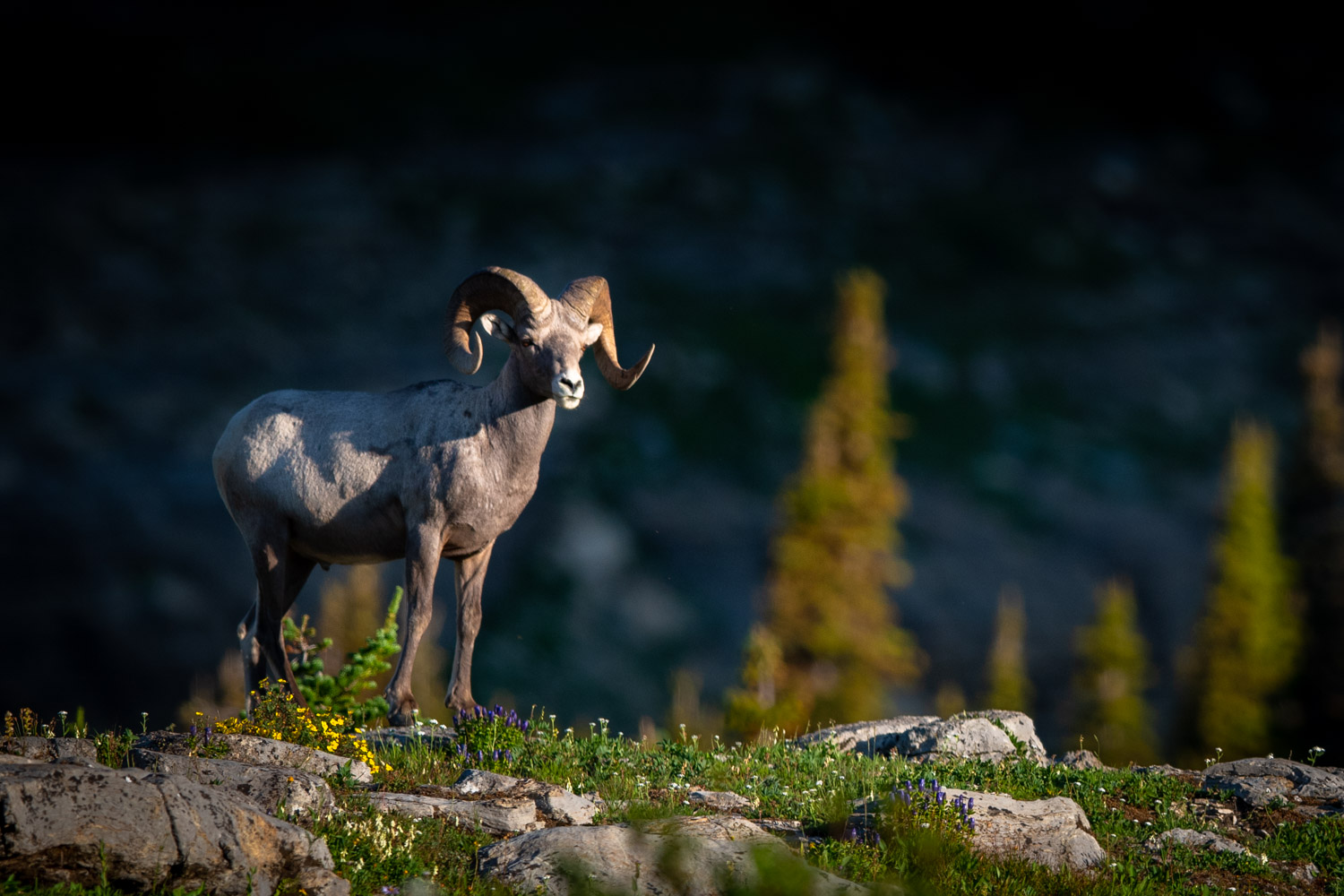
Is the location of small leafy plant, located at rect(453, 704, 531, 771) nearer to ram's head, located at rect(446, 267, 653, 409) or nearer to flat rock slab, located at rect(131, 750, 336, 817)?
flat rock slab, located at rect(131, 750, 336, 817)

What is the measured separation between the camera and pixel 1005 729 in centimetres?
1183

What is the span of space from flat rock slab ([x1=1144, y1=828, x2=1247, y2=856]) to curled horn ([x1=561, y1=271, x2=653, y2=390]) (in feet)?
20.1

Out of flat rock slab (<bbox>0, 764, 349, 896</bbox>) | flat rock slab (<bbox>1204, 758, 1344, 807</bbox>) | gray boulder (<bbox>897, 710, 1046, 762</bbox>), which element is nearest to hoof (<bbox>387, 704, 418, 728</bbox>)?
flat rock slab (<bbox>0, 764, 349, 896</bbox>)

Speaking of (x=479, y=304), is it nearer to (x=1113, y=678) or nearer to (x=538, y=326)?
(x=538, y=326)

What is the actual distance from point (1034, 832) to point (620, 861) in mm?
3489

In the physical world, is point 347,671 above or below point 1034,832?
above

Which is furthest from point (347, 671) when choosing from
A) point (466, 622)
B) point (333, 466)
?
point (333, 466)

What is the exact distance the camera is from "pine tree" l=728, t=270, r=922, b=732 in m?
41.0

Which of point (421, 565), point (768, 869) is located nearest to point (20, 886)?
point (768, 869)

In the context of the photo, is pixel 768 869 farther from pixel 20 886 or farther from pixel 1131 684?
pixel 1131 684

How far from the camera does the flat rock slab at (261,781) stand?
8008 millimetres

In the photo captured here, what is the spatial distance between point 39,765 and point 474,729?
4.11 metres

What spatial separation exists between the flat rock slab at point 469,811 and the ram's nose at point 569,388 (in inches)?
152

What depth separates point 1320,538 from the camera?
6006 cm
